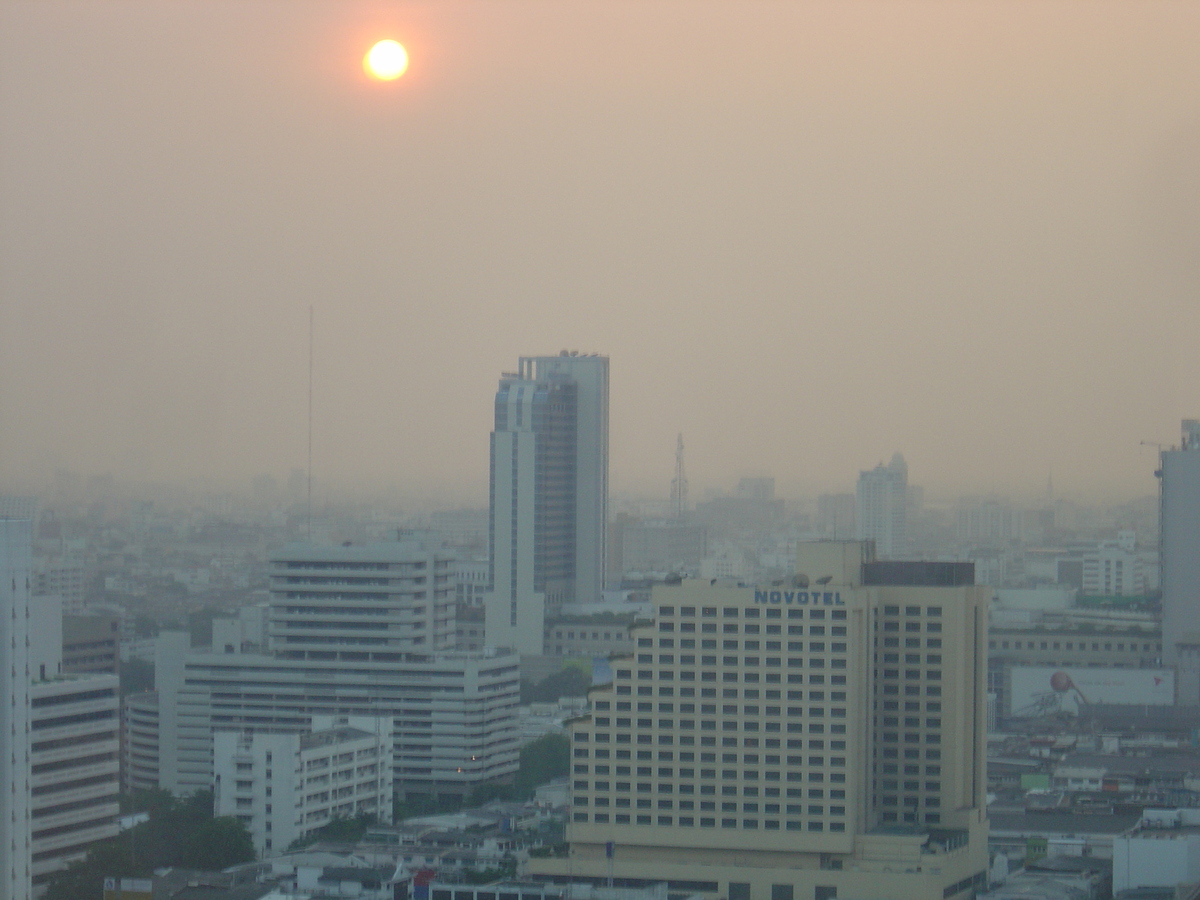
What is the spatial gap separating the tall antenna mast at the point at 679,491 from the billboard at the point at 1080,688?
335 cm

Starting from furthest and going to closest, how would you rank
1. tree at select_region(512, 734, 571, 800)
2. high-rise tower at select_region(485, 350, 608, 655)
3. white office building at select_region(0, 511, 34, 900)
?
high-rise tower at select_region(485, 350, 608, 655) < tree at select_region(512, 734, 571, 800) < white office building at select_region(0, 511, 34, 900)

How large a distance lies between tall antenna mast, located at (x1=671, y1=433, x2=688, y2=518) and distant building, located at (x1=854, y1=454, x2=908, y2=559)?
1466mm

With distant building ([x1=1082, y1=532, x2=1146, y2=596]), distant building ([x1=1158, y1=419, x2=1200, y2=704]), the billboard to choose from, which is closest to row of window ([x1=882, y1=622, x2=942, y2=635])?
the billboard

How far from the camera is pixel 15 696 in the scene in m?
8.21

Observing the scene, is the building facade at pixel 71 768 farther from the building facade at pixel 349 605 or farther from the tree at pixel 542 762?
the building facade at pixel 349 605

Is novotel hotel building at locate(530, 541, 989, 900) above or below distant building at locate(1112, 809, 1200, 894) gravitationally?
above

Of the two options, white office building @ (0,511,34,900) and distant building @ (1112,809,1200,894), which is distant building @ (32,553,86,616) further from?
distant building @ (1112,809,1200,894)

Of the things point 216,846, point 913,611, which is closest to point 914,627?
point 913,611

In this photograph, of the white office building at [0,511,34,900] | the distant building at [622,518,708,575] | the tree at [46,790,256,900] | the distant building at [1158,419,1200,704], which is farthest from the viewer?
the distant building at [622,518,708,575]

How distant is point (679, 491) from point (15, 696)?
33.5ft

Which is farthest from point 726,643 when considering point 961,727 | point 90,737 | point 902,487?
point 902,487

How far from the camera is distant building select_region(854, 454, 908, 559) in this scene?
15727 millimetres

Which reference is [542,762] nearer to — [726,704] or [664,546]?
[726,704]

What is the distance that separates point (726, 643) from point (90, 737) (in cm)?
288
